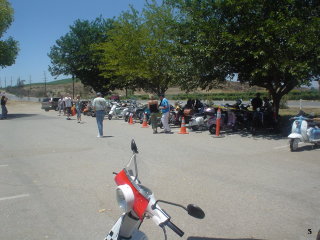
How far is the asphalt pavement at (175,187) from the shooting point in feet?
14.1

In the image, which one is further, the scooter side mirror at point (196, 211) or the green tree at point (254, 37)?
the green tree at point (254, 37)

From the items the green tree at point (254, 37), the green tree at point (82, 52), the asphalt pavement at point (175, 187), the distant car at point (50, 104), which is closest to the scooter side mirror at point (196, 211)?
the asphalt pavement at point (175, 187)

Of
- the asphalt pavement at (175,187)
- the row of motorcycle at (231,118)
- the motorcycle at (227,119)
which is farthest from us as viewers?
the motorcycle at (227,119)

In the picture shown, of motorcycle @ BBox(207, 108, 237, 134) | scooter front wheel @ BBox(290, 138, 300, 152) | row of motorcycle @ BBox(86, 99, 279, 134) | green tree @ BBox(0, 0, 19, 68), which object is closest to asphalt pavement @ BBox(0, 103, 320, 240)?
scooter front wheel @ BBox(290, 138, 300, 152)

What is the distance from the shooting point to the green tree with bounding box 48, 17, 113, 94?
3266 cm

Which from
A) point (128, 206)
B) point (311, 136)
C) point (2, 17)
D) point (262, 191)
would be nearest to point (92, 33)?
point (2, 17)

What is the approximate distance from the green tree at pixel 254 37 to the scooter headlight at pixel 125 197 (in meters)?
9.93

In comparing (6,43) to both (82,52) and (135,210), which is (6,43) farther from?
(135,210)

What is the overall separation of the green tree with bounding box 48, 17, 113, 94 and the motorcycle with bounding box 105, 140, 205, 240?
98.0 ft

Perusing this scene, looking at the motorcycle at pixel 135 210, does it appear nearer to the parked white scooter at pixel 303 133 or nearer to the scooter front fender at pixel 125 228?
the scooter front fender at pixel 125 228

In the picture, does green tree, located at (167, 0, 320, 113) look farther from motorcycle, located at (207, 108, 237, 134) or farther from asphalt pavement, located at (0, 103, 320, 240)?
asphalt pavement, located at (0, 103, 320, 240)

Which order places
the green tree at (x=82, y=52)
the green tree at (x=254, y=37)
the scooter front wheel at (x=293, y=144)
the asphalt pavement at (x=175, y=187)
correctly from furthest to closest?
the green tree at (x=82, y=52) → the green tree at (x=254, y=37) → the scooter front wheel at (x=293, y=144) → the asphalt pavement at (x=175, y=187)

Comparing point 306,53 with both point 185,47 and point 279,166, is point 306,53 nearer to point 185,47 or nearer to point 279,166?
point 185,47

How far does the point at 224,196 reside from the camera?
5.59 m
